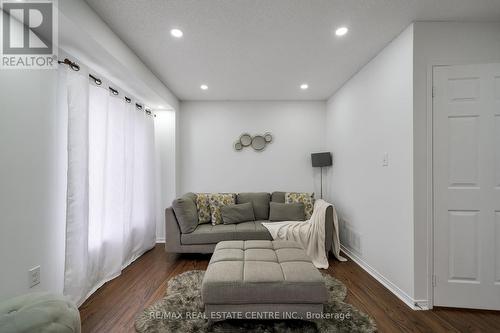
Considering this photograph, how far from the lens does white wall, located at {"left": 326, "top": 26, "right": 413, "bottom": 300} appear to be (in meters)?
2.09

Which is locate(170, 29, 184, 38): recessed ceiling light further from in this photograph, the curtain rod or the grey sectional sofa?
the grey sectional sofa

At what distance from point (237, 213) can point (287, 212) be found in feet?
2.60

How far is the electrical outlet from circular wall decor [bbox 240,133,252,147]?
312cm

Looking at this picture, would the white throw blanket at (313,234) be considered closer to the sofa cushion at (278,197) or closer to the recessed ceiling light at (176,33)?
the sofa cushion at (278,197)

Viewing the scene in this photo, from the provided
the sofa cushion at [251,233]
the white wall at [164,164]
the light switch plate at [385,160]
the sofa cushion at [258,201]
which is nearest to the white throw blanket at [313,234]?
the sofa cushion at [251,233]

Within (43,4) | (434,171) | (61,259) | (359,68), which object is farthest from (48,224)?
(359,68)

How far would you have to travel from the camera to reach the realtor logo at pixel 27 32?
1509mm

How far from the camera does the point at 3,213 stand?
1500 millimetres

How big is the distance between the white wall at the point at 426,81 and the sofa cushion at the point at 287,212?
169 centimetres

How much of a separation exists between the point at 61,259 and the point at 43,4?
1994mm

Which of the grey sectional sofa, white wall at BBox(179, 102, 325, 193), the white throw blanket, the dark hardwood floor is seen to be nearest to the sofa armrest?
the grey sectional sofa

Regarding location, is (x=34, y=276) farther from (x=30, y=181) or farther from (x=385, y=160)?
(x=385, y=160)

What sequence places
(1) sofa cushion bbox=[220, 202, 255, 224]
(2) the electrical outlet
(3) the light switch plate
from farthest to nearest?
(1) sofa cushion bbox=[220, 202, 255, 224]
(3) the light switch plate
(2) the electrical outlet

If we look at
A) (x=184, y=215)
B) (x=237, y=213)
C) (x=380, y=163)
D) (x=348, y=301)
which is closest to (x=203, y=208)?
(x=184, y=215)
